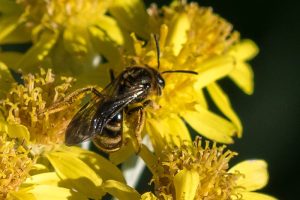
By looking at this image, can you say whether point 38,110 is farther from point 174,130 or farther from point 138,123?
point 174,130

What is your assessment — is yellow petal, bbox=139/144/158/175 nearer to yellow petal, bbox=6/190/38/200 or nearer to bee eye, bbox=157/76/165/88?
bee eye, bbox=157/76/165/88

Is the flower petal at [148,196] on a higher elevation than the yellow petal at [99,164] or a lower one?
lower

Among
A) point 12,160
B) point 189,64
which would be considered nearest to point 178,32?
point 189,64

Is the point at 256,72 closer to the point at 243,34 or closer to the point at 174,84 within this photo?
the point at 243,34

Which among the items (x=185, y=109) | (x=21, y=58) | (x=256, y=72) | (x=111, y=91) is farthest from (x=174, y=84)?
(x=256, y=72)

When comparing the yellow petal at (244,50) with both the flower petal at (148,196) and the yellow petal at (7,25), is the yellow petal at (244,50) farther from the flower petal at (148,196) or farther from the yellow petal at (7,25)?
the flower petal at (148,196)

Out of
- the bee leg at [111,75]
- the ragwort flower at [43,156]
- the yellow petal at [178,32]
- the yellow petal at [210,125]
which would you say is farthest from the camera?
the yellow petal at [178,32]

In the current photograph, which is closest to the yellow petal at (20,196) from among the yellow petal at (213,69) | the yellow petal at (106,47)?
the yellow petal at (106,47)

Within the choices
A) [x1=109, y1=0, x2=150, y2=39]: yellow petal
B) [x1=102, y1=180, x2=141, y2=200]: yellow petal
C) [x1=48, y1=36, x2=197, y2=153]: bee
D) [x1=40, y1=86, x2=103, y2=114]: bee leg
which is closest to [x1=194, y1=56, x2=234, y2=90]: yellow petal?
[x1=48, y1=36, x2=197, y2=153]: bee
